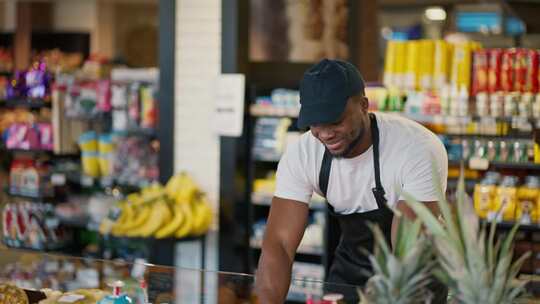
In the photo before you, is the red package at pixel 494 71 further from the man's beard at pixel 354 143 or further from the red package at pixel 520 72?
the man's beard at pixel 354 143

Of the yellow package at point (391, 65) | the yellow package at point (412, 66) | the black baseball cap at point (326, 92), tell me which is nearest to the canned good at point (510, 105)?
the yellow package at point (412, 66)

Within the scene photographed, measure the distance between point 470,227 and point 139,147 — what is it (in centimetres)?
590

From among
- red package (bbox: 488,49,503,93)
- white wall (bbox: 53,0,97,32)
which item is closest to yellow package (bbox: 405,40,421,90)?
red package (bbox: 488,49,503,93)

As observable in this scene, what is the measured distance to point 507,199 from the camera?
617 cm

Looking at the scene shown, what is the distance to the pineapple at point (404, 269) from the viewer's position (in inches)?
85.3

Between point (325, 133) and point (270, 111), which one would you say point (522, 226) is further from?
point (325, 133)

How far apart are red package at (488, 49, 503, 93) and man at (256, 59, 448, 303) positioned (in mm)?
2933

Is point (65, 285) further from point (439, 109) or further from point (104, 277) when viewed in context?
point (439, 109)

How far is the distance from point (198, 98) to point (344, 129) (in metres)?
4.32

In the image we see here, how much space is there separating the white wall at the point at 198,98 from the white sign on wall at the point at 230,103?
13 cm

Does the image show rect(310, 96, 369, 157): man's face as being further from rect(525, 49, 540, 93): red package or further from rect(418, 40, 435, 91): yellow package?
rect(418, 40, 435, 91): yellow package

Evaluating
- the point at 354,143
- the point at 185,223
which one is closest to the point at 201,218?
the point at 185,223

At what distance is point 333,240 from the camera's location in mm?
4957

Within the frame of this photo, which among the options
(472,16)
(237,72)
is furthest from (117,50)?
(237,72)
